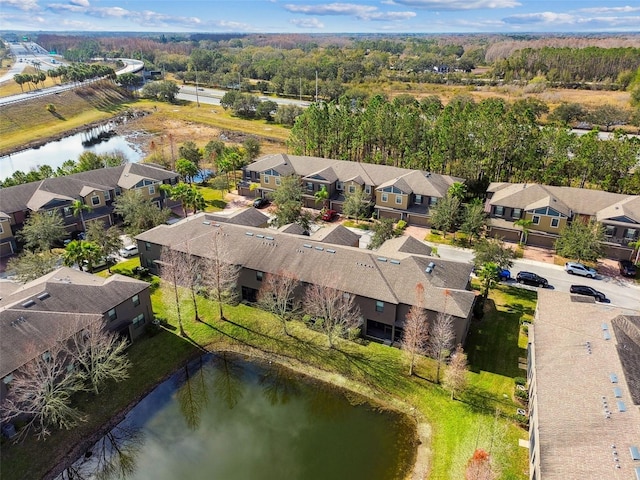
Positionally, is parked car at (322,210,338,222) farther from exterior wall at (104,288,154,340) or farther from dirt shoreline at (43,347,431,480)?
exterior wall at (104,288,154,340)

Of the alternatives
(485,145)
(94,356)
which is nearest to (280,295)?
(94,356)

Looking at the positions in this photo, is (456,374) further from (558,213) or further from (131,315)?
(558,213)

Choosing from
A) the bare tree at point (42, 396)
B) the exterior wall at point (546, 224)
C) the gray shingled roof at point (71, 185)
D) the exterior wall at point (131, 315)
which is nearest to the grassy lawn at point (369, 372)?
the bare tree at point (42, 396)

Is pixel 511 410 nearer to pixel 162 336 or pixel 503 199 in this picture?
pixel 162 336

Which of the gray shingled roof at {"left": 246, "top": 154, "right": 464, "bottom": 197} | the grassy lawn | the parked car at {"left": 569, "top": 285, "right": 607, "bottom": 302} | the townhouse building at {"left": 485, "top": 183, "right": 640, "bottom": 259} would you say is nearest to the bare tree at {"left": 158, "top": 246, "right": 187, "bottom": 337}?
the grassy lawn

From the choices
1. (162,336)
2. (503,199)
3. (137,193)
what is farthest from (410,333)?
(137,193)

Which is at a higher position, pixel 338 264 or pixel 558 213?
pixel 558 213
